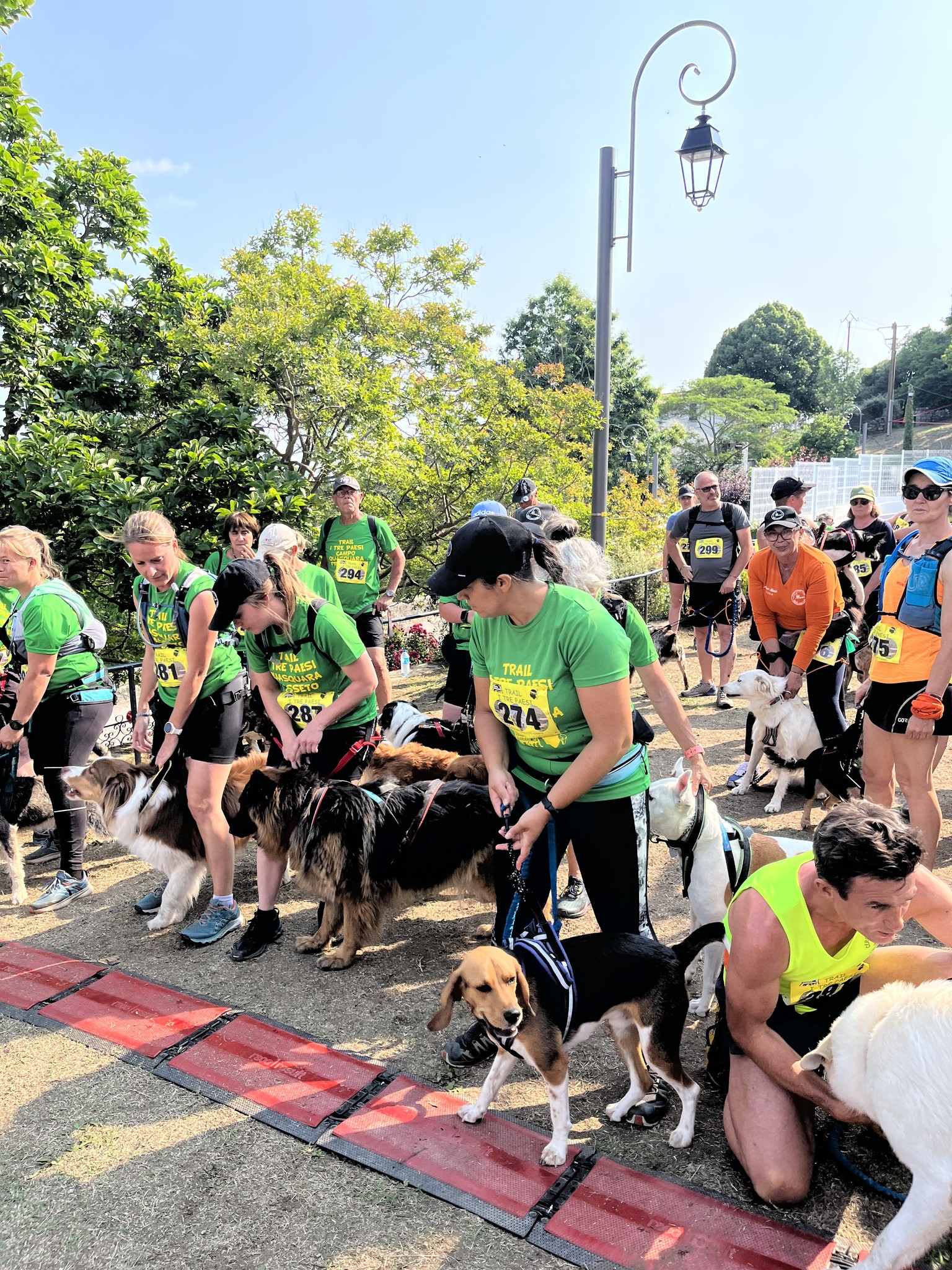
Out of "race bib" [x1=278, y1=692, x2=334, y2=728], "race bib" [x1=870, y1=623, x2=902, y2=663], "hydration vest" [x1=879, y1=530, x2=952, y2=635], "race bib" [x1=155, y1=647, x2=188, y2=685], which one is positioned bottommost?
"race bib" [x1=278, y1=692, x2=334, y2=728]

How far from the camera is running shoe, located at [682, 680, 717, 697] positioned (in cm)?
804

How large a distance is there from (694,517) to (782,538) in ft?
9.35

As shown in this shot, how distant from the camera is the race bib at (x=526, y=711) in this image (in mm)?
2479

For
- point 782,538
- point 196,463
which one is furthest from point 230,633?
point 196,463

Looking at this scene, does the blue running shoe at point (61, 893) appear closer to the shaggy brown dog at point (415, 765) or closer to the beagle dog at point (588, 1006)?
the shaggy brown dog at point (415, 765)

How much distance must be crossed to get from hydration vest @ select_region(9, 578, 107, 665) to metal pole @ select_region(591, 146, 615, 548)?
4811mm

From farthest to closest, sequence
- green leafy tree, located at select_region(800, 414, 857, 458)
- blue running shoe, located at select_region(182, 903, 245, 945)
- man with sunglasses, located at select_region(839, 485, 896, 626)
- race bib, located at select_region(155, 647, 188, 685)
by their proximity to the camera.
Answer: green leafy tree, located at select_region(800, 414, 857, 458), man with sunglasses, located at select_region(839, 485, 896, 626), race bib, located at select_region(155, 647, 188, 685), blue running shoe, located at select_region(182, 903, 245, 945)

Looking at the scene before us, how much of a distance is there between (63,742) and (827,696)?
180 inches

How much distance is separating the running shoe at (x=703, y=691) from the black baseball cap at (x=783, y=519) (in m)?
3.31

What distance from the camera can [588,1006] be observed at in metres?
2.36

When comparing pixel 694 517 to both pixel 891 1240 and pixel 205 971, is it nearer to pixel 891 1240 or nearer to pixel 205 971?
pixel 205 971

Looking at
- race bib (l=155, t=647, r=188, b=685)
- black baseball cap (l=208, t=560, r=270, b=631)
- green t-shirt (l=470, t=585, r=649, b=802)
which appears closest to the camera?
green t-shirt (l=470, t=585, r=649, b=802)

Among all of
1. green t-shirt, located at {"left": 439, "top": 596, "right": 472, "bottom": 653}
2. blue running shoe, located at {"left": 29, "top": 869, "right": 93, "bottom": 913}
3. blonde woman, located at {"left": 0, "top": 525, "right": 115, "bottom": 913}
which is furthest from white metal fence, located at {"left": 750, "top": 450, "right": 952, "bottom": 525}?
blue running shoe, located at {"left": 29, "top": 869, "right": 93, "bottom": 913}

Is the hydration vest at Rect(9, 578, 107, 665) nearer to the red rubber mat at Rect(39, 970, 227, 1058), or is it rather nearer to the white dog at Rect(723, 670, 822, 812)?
the red rubber mat at Rect(39, 970, 227, 1058)
